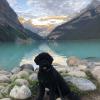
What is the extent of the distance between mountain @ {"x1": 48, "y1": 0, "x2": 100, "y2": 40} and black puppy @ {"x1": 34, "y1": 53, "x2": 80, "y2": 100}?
58.2m

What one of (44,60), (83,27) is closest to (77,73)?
(44,60)

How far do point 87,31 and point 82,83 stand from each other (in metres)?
59.9

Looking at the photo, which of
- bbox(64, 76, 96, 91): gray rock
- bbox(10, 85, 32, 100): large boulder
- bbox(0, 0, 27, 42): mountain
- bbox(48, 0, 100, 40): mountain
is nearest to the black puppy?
bbox(10, 85, 32, 100): large boulder

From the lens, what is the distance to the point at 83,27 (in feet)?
216

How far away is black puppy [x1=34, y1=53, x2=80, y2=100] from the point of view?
19.0 ft

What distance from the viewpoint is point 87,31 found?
66.6 m

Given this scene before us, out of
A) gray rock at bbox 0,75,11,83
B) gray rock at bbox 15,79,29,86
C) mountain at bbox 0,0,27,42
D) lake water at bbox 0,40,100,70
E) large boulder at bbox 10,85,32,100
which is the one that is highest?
mountain at bbox 0,0,27,42

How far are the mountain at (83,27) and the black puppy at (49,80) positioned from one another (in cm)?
5825

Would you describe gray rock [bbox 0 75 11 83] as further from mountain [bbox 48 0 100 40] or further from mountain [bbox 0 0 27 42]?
mountain [bbox 48 0 100 40]

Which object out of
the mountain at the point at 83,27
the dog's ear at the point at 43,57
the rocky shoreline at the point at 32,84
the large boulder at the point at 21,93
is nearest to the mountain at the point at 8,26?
the mountain at the point at 83,27

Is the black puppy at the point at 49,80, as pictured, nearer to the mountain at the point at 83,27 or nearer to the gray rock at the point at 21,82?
the gray rock at the point at 21,82

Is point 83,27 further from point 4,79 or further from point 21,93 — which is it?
point 21,93

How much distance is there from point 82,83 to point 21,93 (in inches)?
58.1

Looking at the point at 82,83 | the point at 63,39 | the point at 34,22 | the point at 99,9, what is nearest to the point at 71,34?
the point at 63,39
